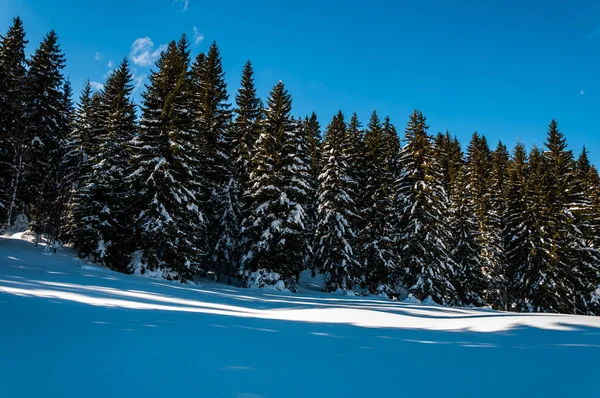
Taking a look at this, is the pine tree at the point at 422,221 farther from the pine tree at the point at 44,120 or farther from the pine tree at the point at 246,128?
the pine tree at the point at 44,120

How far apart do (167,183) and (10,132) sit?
12.6m

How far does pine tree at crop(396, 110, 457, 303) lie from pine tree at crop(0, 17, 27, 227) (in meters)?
27.7

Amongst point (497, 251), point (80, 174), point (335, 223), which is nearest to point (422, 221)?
point (335, 223)

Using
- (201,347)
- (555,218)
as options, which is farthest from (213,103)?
(555,218)

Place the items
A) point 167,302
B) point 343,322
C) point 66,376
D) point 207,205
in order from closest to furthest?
1. point 66,376
2. point 343,322
3. point 167,302
4. point 207,205

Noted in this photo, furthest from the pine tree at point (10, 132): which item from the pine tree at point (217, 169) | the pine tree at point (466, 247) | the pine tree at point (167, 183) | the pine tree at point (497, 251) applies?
the pine tree at point (497, 251)

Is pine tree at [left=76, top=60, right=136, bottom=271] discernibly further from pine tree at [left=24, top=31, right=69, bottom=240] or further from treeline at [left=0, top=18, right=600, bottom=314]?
pine tree at [left=24, top=31, right=69, bottom=240]

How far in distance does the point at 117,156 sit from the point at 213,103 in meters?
8.98

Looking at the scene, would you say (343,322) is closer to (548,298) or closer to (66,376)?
(66,376)

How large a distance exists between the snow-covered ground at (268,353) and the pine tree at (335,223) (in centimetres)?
1599

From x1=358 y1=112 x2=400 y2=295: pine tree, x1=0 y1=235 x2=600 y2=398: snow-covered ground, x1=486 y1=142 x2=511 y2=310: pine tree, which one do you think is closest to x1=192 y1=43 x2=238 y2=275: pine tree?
x1=358 y1=112 x2=400 y2=295: pine tree

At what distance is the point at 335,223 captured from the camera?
87.6ft

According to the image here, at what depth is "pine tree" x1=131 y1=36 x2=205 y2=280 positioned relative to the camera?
20422mm

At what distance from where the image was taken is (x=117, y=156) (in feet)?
74.4
